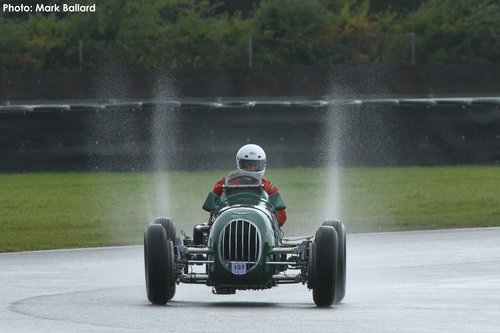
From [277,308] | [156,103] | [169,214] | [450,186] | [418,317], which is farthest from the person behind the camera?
[156,103]

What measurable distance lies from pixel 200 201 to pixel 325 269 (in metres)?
13.4

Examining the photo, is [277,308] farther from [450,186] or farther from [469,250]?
[450,186]

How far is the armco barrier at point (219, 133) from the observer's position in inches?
1069

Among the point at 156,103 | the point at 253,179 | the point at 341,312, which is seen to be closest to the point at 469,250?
the point at 253,179

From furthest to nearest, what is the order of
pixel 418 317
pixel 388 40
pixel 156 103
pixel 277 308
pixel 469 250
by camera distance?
pixel 388 40 < pixel 156 103 < pixel 469 250 < pixel 277 308 < pixel 418 317

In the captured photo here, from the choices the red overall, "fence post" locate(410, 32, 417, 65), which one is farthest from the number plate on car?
"fence post" locate(410, 32, 417, 65)

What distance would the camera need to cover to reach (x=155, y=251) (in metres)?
10.6

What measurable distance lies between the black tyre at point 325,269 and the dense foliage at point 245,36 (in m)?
23.4

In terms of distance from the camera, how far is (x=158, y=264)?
10.6 m

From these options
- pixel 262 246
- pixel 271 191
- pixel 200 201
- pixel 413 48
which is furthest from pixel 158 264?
pixel 413 48

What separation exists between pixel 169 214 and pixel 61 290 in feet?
32.1

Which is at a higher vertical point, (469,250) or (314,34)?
(314,34)

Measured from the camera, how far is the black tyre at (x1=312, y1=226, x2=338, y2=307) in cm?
1044

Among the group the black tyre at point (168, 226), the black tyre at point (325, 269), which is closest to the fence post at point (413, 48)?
the black tyre at point (168, 226)
